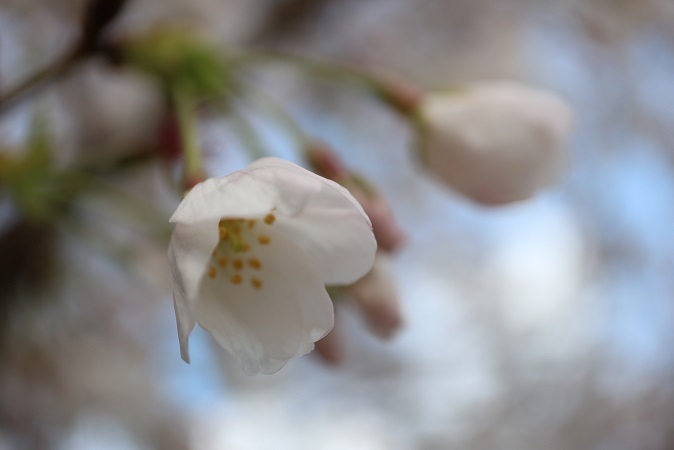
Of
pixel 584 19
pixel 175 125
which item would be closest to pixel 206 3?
pixel 584 19

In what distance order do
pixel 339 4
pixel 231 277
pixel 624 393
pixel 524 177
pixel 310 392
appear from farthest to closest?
1. pixel 310 392
2. pixel 624 393
3. pixel 339 4
4. pixel 524 177
5. pixel 231 277

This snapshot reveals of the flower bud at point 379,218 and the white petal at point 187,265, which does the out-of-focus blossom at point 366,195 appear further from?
the white petal at point 187,265

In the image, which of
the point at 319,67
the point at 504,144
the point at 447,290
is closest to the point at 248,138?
the point at 319,67

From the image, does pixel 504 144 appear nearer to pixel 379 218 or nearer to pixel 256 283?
pixel 379 218

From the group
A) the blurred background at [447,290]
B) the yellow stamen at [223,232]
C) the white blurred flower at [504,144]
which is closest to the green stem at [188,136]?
the yellow stamen at [223,232]

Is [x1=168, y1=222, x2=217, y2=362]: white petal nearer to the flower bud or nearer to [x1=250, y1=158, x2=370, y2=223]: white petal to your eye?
[x1=250, y1=158, x2=370, y2=223]: white petal

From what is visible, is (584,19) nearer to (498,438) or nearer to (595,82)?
(595,82)

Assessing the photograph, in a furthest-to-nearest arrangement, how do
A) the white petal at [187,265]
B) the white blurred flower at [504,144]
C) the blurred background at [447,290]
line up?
the blurred background at [447,290] < the white blurred flower at [504,144] < the white petal at [187,265]
